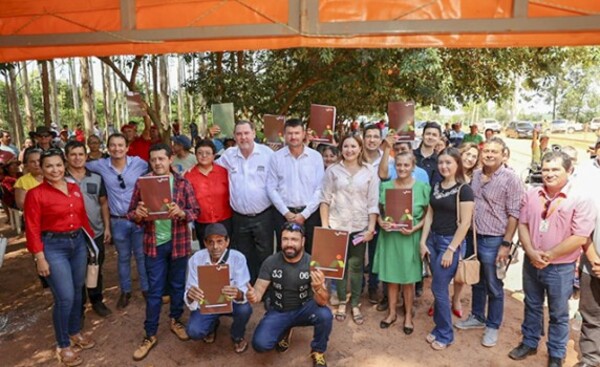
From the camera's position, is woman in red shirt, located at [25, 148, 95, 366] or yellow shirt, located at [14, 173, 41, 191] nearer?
woman in red shirt, located at [25, 148, 95, 366]

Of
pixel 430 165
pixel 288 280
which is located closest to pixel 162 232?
pixel 288 280

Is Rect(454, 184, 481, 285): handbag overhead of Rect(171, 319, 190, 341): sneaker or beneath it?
overhead

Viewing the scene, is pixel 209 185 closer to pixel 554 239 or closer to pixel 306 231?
pixel 306 231

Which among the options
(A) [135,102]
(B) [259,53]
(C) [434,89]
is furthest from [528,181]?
(A) [135,102]

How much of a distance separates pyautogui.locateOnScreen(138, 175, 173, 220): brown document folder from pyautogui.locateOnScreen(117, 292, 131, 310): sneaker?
69.1 inches

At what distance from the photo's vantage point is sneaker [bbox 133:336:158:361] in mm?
3893

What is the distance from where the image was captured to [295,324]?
149 inches

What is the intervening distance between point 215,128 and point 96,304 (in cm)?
258

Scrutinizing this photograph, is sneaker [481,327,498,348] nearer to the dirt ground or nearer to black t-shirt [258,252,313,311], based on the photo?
the dirt ground

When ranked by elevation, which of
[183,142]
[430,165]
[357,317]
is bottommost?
[357,317]

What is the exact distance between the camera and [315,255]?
11.8 ft

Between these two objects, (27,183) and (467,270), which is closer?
(467,270)

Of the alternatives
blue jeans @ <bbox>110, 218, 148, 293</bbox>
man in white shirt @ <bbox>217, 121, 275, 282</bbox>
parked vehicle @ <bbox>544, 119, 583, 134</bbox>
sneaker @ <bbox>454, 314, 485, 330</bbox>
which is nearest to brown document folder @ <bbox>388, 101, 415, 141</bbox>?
man in white shirt @ <bbox>217, 121, 275, 282</bbox>

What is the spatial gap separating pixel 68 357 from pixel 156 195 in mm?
1701
